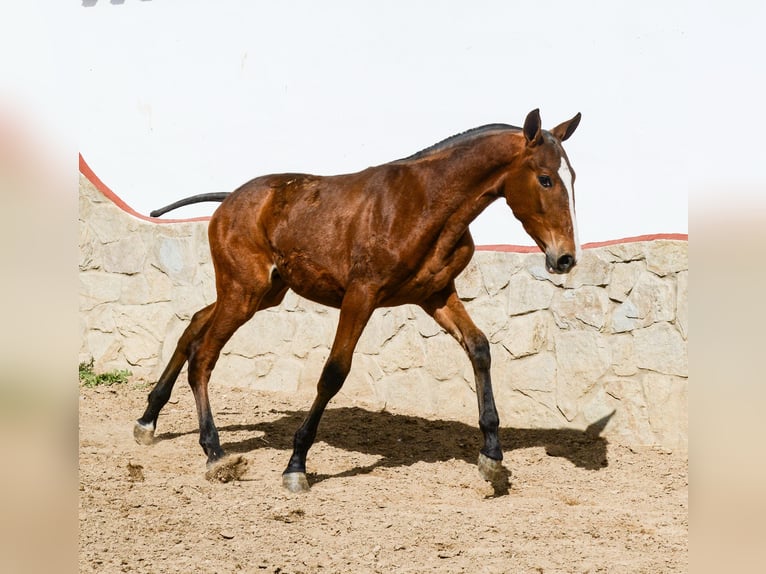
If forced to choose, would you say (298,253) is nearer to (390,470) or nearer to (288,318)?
(390,470)

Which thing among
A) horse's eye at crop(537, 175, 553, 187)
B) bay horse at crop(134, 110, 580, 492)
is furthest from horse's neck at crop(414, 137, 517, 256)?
horse's eye at crop(537, 175, 553, 187)

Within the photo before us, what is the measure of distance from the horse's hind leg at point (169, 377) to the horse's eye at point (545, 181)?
2.47m

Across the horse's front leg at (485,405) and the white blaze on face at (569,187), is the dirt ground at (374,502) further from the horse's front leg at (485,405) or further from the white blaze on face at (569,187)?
the white blaze on face at (569,187)

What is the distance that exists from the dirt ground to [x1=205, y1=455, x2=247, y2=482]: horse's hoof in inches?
2.5

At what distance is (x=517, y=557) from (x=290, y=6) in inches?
203

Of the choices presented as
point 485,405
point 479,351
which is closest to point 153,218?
point 479,351

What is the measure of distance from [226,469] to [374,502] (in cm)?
99

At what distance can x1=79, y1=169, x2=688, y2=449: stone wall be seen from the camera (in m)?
6.19

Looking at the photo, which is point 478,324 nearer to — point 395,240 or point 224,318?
point 395,240

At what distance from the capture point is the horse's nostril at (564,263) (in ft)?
15.7

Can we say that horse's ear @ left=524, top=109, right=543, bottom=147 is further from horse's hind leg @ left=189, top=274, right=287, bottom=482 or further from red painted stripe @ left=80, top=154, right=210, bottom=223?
red painted stripe @ left=80, top=154, right=210, bottom=223

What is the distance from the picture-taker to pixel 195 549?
13.2ft
